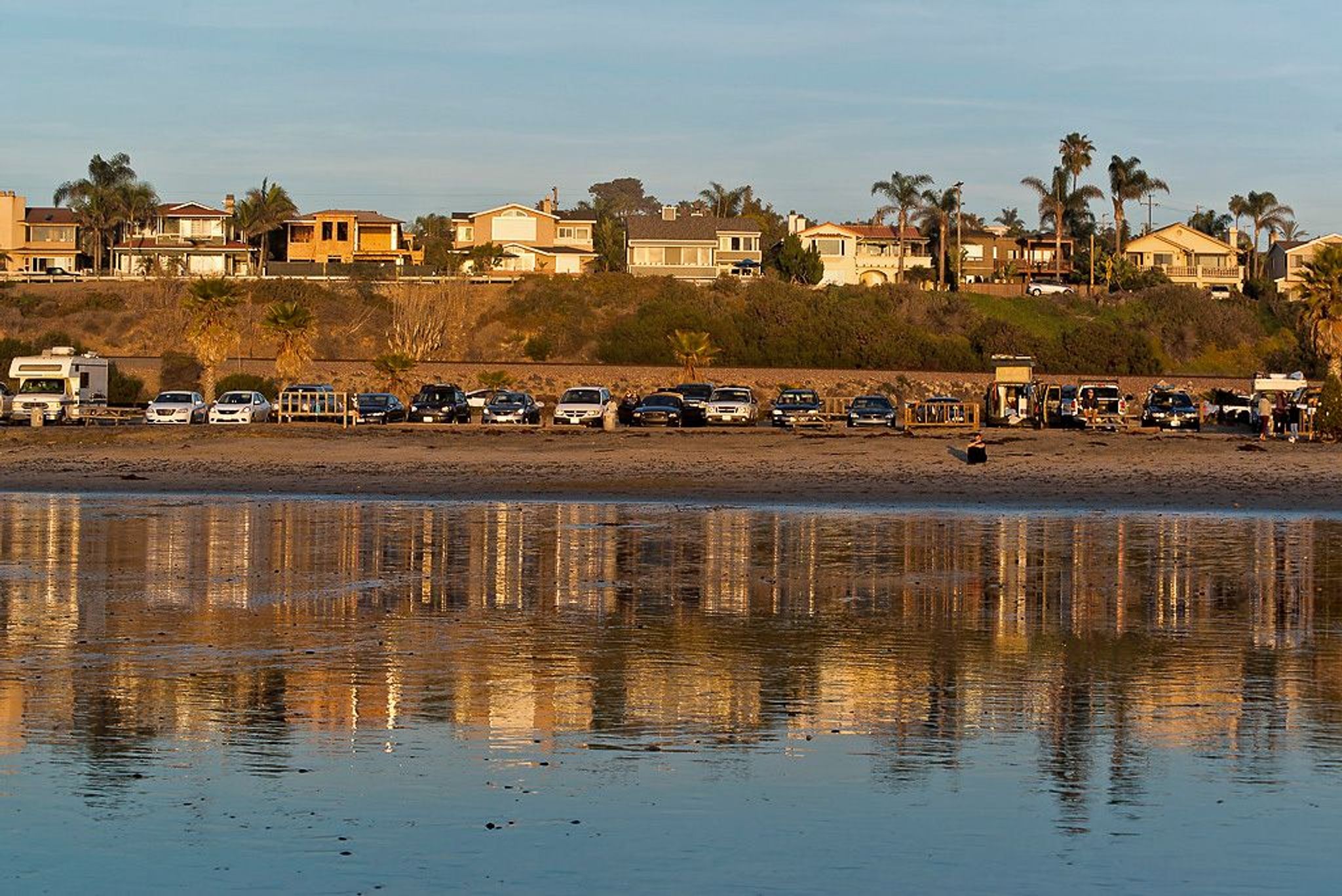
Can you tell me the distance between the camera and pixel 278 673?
15141 millimetres

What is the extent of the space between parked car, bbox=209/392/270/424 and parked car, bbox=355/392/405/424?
299 centimetres

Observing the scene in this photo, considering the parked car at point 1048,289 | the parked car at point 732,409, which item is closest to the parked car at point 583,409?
the parked car at point 732,409

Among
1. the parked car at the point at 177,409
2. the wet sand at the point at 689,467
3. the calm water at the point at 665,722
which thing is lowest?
the calm water at the point at 665,722

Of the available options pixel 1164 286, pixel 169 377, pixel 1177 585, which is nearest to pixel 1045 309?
pixel 1164 286

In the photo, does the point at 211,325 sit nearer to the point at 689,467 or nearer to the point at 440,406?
the point at 440,406

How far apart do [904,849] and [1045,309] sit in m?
99.2

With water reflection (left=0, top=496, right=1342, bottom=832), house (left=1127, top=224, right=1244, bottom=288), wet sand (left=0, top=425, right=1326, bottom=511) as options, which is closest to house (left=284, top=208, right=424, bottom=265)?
house (left=1127, top=224, right=1244, bottom=288)

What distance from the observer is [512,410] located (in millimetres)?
55500

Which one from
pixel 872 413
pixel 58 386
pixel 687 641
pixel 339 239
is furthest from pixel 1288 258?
pixel 687 641

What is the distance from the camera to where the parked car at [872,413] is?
5565 cm

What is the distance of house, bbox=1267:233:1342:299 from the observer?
387 feet

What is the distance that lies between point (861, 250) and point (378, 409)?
276 feet

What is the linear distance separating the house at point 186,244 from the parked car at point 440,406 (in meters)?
64.1

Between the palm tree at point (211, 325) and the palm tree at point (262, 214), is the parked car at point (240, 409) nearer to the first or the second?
the palm tree at point (211, 325)
